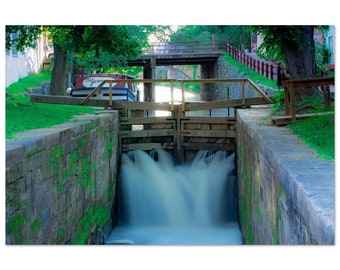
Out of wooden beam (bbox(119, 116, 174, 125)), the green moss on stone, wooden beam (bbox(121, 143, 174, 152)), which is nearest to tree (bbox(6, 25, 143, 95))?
wooden beam (bbox(119, 116, 174, 125))

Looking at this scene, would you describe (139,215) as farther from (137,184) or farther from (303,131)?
(303,131)

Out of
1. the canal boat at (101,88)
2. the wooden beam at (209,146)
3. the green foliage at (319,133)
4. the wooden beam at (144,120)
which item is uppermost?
the canal boat at (101,88)

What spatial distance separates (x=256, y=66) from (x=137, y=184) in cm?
941

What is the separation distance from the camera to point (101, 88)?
9.56 metres

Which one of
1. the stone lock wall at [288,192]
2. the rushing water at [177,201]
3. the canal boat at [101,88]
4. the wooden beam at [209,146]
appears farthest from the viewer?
the canal boat at [101,88]

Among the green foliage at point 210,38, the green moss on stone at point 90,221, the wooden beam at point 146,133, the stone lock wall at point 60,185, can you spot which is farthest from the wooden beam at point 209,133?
the green foliage at point 210,38

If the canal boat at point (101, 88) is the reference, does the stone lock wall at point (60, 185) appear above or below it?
below

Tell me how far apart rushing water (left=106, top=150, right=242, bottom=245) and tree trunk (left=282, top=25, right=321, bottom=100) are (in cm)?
148

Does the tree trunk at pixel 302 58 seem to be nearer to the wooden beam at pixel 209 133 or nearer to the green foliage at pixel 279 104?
the green foliage at pixel 279 104

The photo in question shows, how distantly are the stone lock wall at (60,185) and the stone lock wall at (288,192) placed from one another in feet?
4.71

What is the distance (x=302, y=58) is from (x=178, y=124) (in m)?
2.24

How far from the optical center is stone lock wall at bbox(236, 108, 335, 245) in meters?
2.23

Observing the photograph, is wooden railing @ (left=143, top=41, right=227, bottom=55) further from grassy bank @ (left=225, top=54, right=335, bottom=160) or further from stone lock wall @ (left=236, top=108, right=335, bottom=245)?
stone lock wall @ (left=236, top=108, right=335, bottom=245)

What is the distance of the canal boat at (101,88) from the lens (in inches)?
379
